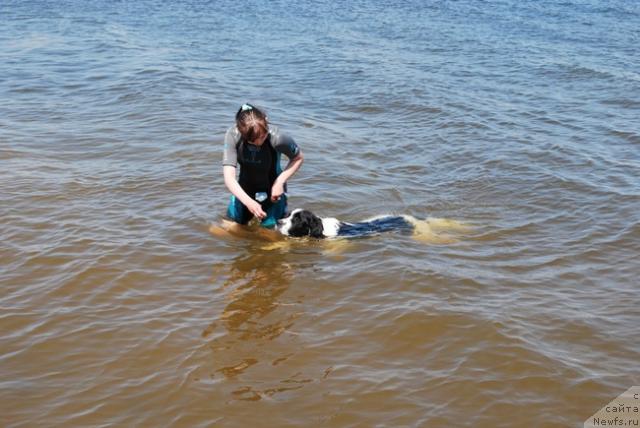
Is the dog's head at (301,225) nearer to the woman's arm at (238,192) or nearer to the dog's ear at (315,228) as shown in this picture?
the dog's ear at (315,228)

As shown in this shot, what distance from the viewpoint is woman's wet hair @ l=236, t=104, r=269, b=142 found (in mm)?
5984

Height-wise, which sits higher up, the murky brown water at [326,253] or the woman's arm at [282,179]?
the woman's arm at [282,179]

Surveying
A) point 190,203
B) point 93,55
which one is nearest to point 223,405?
point 190,203

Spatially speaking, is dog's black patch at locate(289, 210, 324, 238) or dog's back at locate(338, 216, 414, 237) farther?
dog's back at locate(338, 216, 414, 237)

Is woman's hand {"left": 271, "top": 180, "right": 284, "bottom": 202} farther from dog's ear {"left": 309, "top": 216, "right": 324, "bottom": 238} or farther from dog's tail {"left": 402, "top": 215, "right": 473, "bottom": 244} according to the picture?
dog's tail {"left": 402, "top": 215, "right": 473, "bottom": 244}

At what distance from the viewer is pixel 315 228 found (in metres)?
6.65

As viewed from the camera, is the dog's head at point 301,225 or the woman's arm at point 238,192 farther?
the dog's head at point 301,225

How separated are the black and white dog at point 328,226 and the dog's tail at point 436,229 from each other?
0.11 m

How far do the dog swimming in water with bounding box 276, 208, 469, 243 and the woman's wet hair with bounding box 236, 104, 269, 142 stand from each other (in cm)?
96

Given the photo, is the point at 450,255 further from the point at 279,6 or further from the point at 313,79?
the point at 279,6

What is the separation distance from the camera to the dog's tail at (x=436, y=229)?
694 centimetres

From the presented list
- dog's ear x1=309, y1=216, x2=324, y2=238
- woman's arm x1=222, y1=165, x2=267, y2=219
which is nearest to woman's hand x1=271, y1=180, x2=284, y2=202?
woman's arm x1=222, y1=165, x2=267, y2=219

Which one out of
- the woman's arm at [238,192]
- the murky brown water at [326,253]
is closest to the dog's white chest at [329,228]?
the murky brown water at [326,253]

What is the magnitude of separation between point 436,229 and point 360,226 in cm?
87
